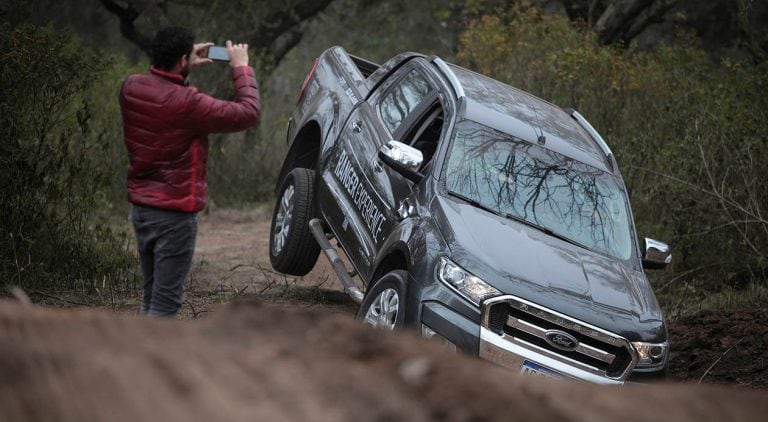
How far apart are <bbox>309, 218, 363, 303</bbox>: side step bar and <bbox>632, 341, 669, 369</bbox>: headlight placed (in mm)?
1771

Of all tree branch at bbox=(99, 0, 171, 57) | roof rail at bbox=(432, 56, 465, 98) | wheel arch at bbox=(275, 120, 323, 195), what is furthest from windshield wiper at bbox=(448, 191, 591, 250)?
tree branch at bbox=(99, 0, 171, 57)

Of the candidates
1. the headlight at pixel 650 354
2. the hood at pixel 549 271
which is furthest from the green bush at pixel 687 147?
the headlight at pixel 650 354

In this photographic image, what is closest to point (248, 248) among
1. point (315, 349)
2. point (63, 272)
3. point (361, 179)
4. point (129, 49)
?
point (63, 272)

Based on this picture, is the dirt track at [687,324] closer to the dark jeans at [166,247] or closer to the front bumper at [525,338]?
the dark jeans at [166,247]

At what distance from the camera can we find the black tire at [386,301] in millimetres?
5949

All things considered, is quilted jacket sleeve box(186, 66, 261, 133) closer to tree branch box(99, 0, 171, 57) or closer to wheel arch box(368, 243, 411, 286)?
wheel arch box(368, 243, 411, 286)

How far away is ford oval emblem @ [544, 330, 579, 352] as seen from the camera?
5.70 metres

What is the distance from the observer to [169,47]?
18.3 ft

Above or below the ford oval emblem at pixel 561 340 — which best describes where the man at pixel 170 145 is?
above

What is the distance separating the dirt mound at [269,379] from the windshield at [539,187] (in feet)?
13.1

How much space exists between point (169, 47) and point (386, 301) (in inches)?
69.2

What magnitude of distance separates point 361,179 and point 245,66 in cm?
178

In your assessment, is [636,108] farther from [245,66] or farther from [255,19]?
[245,66]

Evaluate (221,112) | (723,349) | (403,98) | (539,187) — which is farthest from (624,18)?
→ (221,112)
